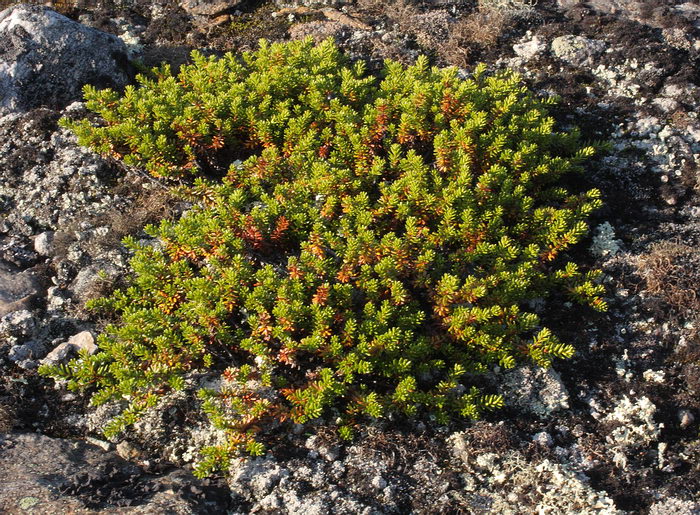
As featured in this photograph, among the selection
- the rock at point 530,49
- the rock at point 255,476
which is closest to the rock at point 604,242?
the rock at point 530,49

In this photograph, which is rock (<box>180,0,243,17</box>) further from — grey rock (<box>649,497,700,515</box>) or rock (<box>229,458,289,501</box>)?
grey rock (<box>649,497,700,515</box>)

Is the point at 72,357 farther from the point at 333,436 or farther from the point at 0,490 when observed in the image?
the point at 333,436

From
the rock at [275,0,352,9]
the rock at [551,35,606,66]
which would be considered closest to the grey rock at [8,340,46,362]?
the rock at [275,0,352,9]

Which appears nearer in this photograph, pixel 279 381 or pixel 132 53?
pixel 279 381

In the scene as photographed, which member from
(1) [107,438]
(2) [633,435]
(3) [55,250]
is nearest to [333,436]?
(1) [107,438]

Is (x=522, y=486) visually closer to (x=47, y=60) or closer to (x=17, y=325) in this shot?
(x=17, y=325)

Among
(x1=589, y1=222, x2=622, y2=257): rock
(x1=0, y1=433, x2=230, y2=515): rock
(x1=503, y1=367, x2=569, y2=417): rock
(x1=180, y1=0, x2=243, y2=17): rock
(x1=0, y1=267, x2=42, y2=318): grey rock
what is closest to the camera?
(x1=0, y1=433, x2=230, y2=515): rock

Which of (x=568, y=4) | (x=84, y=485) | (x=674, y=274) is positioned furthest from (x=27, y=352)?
(x=568, y=4)
